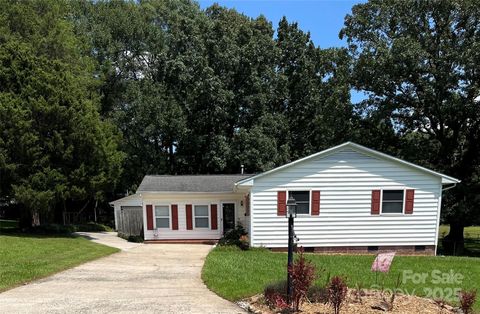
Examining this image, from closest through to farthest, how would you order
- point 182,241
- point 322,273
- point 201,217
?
point 322,273 < point 182,241 < point 201,217

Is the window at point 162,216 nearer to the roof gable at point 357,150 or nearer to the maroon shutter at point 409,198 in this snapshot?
the roof gable at point 357,150

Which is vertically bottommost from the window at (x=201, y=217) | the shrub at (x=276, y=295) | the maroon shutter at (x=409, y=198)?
the window at (x=201, y=217)

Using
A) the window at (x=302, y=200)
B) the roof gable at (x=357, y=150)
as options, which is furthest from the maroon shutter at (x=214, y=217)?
the window at (x=302, y=200)

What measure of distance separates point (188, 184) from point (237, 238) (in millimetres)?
4235

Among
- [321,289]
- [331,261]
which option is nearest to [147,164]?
[331,261]

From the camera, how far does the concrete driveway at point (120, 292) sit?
6598 millimetres

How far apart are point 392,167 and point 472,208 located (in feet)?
27.1

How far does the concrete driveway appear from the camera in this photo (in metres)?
6.60

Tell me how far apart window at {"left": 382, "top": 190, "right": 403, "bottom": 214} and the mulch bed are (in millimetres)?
9358

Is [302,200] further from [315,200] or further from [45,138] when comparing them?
[45,138]

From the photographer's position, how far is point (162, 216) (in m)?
19.0

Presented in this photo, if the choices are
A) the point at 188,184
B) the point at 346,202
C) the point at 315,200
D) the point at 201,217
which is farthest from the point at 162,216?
the point at 346,202

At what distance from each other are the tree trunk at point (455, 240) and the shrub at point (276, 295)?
18.8 m

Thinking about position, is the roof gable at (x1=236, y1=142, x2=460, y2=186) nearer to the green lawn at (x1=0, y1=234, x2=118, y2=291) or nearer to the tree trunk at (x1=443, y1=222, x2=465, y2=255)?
the green lawn at (x1=0, y1=234, x2=118, y2=291)
